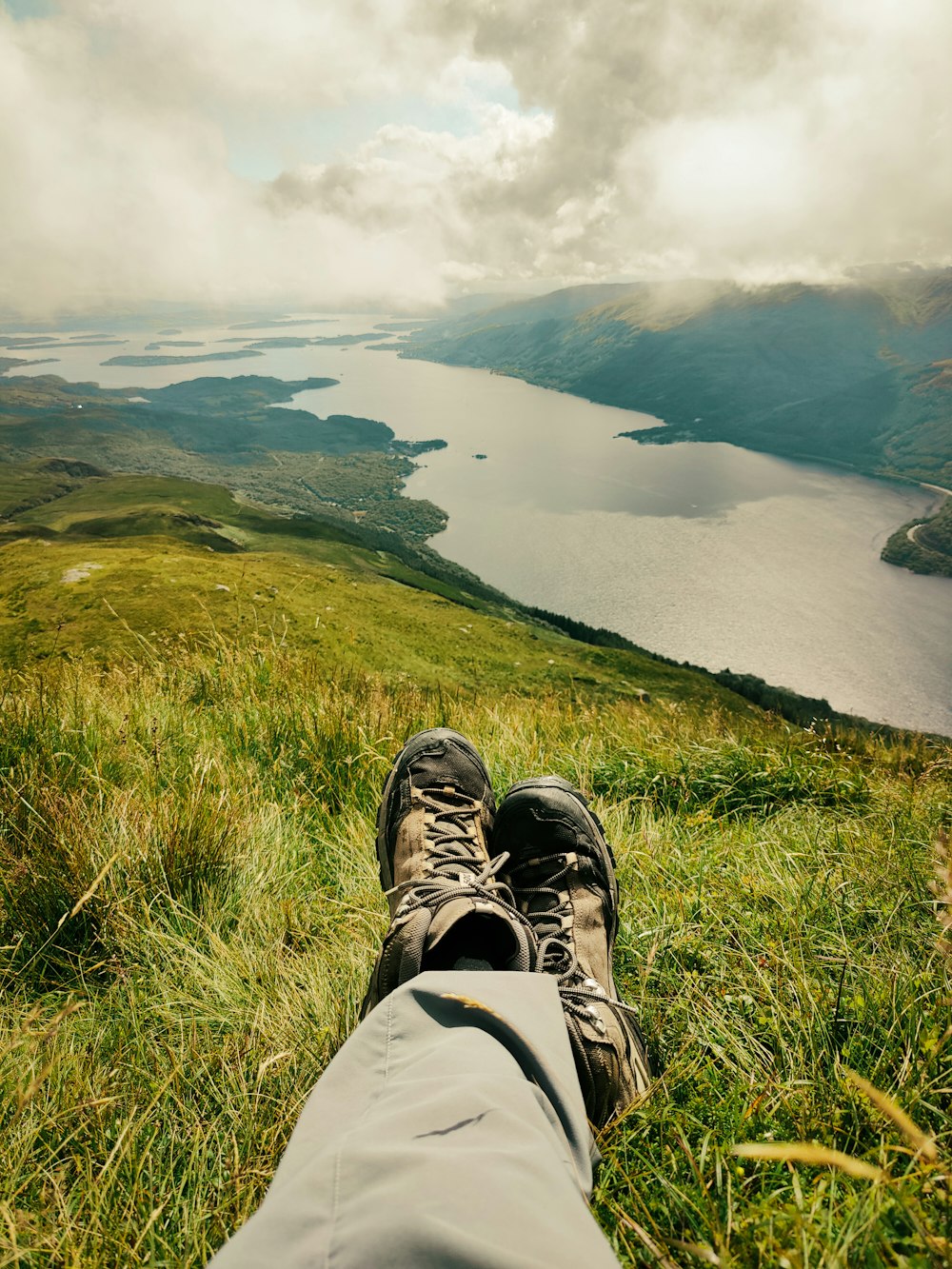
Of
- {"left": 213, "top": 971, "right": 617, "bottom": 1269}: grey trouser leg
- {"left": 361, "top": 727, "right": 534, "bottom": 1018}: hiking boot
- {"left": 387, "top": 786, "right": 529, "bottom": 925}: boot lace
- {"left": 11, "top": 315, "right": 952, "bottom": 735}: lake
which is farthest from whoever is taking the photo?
{"left": 11, "top": 315, "right": 952, "bottom": 735}: lake

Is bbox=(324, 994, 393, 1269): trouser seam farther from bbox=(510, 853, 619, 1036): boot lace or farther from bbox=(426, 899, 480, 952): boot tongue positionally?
bbox=(510, 853, 619, 1036): boot lace

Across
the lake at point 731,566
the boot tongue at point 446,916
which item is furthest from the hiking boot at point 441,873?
the lake at point 731,566

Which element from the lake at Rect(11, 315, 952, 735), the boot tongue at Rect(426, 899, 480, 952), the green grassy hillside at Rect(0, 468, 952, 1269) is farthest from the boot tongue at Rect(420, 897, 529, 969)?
the lake at Rect(11, 315, 952, 735)

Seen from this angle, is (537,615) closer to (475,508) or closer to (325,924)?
(475,508)

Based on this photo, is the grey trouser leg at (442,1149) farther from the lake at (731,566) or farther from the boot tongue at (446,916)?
the lake at (731,566)

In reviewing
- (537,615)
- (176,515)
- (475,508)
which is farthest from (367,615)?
(475,508)

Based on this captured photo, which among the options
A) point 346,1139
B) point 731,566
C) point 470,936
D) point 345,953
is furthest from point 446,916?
point 731,566

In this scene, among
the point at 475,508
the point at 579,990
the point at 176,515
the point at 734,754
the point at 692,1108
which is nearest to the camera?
the point at 692,1108
